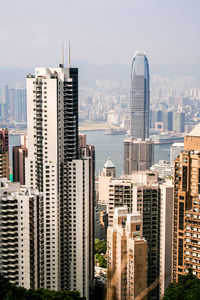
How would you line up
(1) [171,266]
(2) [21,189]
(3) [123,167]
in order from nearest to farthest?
(2) [21,189] < (1) [171,266] < (3) [123,167]

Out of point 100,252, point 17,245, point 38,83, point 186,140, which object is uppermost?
point 38,83

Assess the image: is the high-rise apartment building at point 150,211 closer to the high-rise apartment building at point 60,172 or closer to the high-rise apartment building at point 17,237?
the high-rise apartment building at point 60,172

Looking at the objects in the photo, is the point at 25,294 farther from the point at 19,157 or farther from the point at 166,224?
the point at 19,157

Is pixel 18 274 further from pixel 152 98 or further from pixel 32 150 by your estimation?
pixel 152 98

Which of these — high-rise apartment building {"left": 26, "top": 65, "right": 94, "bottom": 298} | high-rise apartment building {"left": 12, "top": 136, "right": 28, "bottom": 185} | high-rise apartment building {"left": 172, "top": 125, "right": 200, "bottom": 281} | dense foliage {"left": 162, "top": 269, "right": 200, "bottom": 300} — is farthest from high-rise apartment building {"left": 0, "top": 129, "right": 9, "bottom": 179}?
dense foliage {"left": 162, "top": 269, "right": 200, "bottom": 300}

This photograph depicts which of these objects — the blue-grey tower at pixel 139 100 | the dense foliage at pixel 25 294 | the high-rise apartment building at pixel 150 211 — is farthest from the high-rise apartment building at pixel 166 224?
the blue-grey tower at pixel 139 100

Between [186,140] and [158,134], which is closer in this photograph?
[186,140]

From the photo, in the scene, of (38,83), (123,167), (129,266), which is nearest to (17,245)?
(129,266)

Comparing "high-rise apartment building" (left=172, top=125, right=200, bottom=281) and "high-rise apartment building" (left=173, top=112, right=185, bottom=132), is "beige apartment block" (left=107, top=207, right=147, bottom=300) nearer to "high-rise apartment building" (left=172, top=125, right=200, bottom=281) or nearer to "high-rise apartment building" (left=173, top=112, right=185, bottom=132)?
"high-rise apartment building" (left=172, top=125, right=200, bottom=281)
